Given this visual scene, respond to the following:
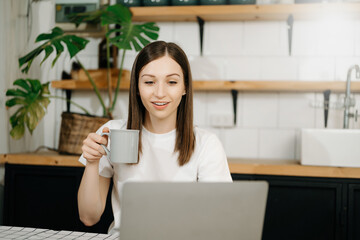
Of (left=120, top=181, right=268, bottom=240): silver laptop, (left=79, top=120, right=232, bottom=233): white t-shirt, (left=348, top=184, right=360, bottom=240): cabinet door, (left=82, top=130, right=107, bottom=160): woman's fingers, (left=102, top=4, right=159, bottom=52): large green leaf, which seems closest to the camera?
(left=120, top=181, right=268, bottom=240): silver laptop

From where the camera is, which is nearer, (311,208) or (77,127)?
(311,208)

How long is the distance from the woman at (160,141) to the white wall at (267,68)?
3.66 feet

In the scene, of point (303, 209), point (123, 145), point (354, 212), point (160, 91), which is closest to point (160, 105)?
point (160, 91)

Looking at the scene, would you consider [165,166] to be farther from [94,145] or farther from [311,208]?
[311,208]

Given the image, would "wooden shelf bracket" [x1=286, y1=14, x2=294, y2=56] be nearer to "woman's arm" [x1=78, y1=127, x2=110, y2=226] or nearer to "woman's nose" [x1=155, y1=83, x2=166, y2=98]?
"woman's nose" [x1=155, y1=83, x2=166, y2=98]

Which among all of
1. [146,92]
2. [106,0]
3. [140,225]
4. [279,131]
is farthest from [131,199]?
[106,0]

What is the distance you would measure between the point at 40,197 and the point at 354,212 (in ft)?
5.61

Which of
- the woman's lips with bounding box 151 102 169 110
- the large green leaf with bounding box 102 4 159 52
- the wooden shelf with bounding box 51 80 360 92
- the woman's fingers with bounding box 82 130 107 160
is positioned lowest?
the woman's fingers with bounding box 82 130 107 160

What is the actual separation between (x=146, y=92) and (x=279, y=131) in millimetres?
1403

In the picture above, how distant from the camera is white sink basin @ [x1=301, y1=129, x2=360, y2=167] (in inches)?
71.6

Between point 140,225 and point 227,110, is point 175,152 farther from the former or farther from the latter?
point 227,110

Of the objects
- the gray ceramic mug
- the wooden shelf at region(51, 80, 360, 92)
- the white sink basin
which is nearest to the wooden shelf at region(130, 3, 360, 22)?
the wooden shelf at region(51, 80, 360, 92)

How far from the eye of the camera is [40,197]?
207cm

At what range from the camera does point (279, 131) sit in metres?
2.31
